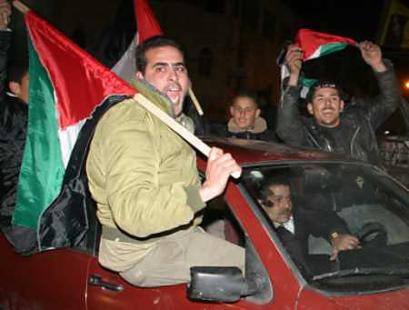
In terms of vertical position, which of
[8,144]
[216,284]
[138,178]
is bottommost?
A: [216,284]

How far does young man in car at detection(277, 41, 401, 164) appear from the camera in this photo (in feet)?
15.9

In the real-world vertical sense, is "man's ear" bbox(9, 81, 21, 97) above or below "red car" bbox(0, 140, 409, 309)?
above

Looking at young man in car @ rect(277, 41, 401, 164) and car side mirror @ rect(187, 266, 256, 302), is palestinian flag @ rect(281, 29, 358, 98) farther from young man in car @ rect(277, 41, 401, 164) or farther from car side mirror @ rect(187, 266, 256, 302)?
car side mirror @ rect(187, 266, 256, 302)

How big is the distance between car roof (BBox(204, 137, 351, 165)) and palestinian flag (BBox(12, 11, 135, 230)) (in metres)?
0.83

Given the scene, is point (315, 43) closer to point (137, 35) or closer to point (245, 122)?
point (245, 122)

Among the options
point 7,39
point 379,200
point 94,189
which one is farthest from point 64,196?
point 379,200

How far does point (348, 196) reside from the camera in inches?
134

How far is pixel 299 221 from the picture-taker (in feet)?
10.1

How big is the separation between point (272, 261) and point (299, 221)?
51 centimetres

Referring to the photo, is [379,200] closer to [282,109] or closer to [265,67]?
[282,109]

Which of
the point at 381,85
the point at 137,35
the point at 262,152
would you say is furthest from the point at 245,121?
the point at 262,152

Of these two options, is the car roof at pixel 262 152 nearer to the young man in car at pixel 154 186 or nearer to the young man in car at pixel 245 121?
the young man in car at pixel 154 186

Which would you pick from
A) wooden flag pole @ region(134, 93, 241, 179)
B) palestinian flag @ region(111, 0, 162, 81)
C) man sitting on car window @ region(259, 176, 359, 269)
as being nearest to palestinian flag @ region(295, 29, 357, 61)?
palestinian flag @ region(111, 0, 162, 81)

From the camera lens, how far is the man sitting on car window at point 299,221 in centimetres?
291
